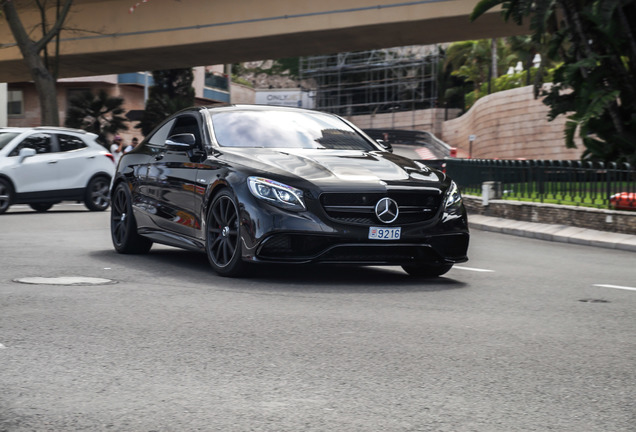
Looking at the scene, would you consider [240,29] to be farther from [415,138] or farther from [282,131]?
[415,138]

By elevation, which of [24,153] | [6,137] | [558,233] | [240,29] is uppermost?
[240,29]

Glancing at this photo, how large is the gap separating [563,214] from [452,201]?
1004 cm

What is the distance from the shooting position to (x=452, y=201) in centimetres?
930

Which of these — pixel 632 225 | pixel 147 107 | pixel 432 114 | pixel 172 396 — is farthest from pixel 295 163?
pixel 432 114

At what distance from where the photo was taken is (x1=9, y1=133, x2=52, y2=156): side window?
21141mm

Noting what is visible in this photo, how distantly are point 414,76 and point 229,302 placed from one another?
9367 cm

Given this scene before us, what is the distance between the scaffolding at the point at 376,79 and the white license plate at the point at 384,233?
3510 inches

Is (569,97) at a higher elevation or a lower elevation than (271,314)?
higher

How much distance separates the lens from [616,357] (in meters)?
5.87

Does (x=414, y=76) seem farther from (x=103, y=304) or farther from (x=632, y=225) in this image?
(x=103, y=304)

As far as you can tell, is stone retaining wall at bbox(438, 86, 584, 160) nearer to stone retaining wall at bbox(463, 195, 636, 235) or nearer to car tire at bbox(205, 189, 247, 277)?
stone retaining wall at bbox(463, 195, 636, 235)

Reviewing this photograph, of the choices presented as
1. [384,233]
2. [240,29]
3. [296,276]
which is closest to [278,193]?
[384,233]

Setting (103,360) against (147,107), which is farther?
(147,107)

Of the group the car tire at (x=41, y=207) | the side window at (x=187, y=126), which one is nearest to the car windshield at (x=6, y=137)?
the car tire at (x=41, y=207)
